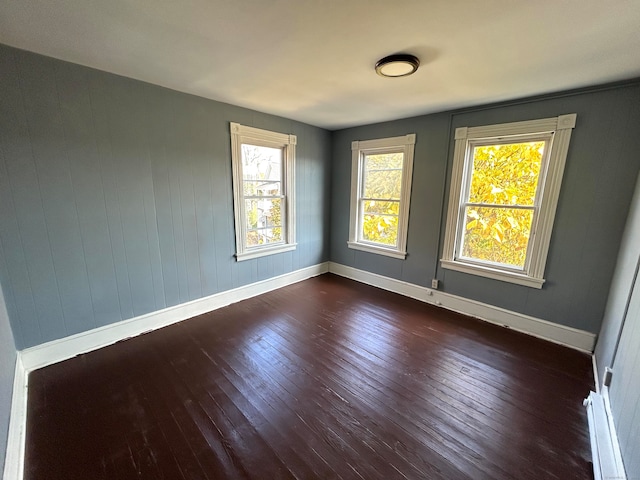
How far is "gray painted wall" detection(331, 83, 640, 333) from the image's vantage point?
2.27m

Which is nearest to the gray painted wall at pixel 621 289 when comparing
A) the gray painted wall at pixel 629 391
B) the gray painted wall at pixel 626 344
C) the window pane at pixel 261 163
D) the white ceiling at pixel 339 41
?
the gray painted wall at pixel 626 344

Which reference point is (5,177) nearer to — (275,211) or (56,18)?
(56,18)

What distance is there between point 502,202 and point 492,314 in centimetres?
130

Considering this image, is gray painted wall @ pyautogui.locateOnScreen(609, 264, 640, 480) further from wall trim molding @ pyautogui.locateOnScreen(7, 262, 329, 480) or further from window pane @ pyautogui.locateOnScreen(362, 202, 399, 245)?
wall trim molding @ pyautogui.locateOnScreen(7, 262, 329, 480)

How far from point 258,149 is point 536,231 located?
339cm

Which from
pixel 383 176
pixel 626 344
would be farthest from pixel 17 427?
pixel 383 176

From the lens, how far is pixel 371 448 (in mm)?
1546

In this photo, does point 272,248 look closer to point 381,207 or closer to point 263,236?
→ point 263,236

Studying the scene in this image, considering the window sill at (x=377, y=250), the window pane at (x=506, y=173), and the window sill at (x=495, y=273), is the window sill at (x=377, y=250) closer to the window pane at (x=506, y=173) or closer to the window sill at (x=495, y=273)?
the window sill at (x=495, y=273)

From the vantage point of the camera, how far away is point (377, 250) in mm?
4094

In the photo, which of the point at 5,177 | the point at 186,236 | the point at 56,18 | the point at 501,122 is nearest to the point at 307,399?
the point at 186,236

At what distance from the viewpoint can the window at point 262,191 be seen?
130 inches

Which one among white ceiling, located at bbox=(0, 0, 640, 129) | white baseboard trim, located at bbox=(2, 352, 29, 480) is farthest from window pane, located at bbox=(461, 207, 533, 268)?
white baseboard trim, located at bbox=(2, 352, 29, 480)

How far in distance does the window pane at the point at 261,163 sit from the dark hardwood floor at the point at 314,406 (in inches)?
76.7
